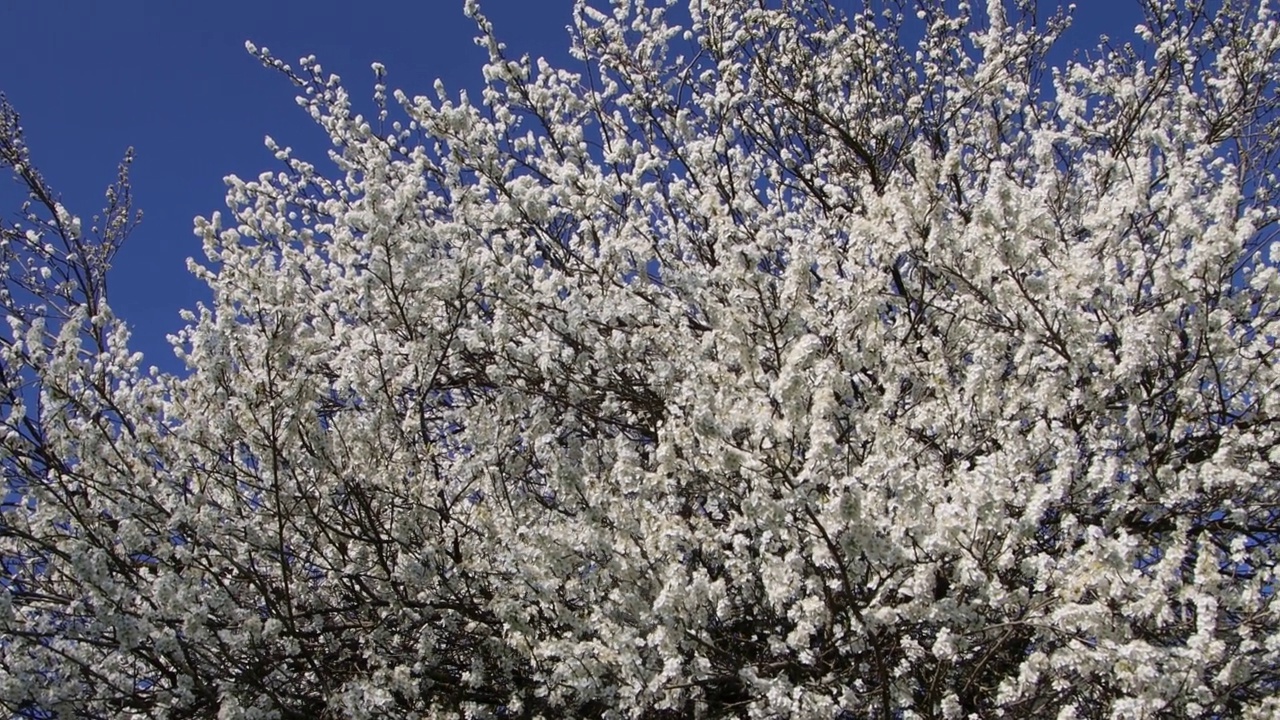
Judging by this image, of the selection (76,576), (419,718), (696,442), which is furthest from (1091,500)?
(76,576)

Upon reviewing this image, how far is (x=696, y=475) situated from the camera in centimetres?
546

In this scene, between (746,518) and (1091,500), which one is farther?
(1091,500)

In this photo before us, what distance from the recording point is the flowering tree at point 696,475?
4.84 meters

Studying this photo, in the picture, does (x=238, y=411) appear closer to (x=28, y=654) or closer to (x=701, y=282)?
(x=28, y=654)

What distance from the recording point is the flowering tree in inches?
190

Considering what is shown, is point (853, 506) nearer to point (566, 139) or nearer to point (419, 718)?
point (419, 718)

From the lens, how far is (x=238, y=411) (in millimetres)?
5824

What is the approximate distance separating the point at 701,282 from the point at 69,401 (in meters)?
3.39

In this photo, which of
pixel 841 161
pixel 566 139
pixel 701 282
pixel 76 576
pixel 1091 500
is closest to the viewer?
pixel 76 576

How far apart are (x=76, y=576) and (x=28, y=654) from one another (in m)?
0.62

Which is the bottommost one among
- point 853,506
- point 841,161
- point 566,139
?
point 853,506

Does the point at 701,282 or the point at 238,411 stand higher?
the point at 701,282

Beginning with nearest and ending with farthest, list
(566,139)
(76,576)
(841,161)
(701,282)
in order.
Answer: (76,576) → (701,282) → (566,139) → (841,161)

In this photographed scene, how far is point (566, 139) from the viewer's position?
8.04 meters
